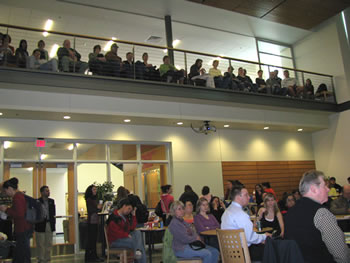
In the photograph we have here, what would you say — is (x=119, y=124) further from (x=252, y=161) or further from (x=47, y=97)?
(x=252, y=161)

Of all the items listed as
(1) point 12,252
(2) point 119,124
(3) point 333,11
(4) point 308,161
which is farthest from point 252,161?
(1) point 12,252

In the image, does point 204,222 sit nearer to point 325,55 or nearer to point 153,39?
point 153,39

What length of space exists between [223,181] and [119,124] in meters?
4.06

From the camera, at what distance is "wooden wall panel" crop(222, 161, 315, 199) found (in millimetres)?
11633

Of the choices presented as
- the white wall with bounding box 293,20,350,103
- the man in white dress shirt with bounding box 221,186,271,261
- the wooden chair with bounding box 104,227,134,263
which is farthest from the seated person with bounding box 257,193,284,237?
the white wall with bounding box 293,20,350,103

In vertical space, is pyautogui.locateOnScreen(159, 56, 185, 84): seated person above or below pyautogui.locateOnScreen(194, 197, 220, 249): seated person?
above

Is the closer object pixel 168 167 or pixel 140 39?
pixel 168 167

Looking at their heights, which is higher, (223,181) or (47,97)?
(47,97)

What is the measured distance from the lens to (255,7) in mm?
10883

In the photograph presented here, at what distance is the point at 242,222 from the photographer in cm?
395

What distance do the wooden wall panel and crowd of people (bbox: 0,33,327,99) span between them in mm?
2759

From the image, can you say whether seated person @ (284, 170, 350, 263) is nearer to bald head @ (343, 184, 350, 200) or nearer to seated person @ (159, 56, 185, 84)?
bald head @ (343, 184, 350, 200)

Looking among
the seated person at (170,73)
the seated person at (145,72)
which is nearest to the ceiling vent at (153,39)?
the seated person at (170,73)

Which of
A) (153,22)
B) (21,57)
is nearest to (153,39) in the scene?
(153,22)
